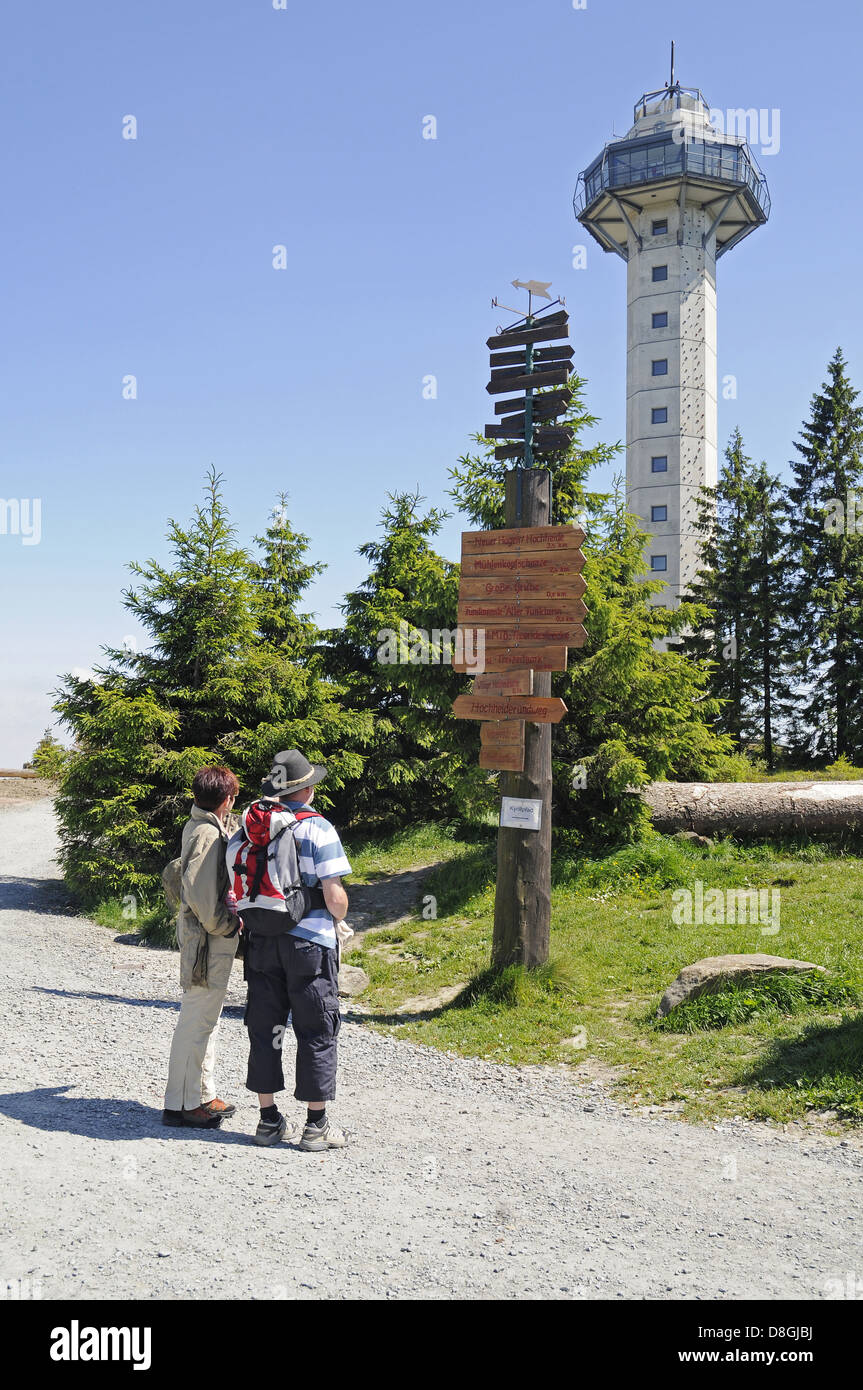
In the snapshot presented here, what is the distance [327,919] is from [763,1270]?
9.16 feet

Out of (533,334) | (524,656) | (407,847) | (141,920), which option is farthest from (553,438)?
(407,847)

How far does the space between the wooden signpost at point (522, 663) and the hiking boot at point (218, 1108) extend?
3.66m

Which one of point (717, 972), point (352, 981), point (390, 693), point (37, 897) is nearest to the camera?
point (717, 972)

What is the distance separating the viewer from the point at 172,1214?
455 centimetres

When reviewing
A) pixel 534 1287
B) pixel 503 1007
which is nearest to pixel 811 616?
pixel 503 1007

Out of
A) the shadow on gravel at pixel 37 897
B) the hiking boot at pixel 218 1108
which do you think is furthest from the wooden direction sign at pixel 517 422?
the shadow on gravel at pixel 37 897

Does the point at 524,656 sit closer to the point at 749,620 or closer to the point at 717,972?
the point at 717,972

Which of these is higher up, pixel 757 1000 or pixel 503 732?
pixel 503 732

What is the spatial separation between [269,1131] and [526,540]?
5.85 metres

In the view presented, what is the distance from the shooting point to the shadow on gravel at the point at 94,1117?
18.9 feet

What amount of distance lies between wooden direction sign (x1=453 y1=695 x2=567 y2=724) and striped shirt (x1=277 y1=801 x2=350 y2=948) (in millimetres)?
3749

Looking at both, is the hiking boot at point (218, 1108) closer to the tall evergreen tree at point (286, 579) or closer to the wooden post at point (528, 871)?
the wooden post at point (528, 871)

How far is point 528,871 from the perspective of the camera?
9320 mm

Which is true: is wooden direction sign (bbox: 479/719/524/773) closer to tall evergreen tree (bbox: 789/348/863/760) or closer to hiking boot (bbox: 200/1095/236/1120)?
hiking boot (bbox: 200/1095/236/1120)
